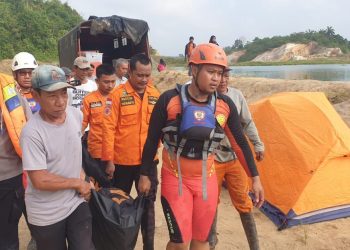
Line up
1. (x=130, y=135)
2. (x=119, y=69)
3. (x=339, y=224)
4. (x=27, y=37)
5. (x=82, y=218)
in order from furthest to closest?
1. (x=27, y=37)
2. (x=119, y=69)
3. (x=339, y=224)
4. (x=130, y=135)
5. (x=82, y=218)

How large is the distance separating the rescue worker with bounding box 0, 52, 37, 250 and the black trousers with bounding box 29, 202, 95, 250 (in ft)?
2.14

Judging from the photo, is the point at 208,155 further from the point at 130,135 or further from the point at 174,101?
the point at 130,135

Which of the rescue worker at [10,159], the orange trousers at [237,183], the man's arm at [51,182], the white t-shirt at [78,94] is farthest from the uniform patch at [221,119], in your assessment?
the white t-shirt at [78,94]

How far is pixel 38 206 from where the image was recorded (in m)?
2.32

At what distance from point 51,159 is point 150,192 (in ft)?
4.14

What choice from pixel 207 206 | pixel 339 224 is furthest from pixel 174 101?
pixel 339 224

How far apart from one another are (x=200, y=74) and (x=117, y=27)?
963 centimetres

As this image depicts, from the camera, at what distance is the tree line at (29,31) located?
2659 cm

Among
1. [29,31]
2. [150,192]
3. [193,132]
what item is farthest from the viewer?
[29,31]

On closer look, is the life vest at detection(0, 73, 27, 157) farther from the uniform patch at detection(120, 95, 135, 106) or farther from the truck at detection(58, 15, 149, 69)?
the truck at detection(58, 15, 149, 69)

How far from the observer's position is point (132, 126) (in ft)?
11.7

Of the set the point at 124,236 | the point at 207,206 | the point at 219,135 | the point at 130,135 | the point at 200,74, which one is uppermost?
the point at 200,74

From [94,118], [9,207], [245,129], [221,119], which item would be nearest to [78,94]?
[94,118]

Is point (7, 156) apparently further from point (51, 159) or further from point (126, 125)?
point (126, 125)
